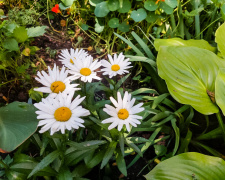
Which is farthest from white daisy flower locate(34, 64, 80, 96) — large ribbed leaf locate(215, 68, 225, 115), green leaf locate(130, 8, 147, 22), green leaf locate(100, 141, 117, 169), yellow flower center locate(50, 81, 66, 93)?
green leaf locate(130, 8, 147, 22)

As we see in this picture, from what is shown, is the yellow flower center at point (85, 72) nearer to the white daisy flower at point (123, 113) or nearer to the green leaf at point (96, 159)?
the white daisy flower at point (123, 113)

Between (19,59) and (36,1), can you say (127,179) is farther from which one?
(36,1)

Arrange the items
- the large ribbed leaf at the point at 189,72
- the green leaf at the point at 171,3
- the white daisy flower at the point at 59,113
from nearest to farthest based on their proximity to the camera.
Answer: the white daisy flower at the point at 59,113, the large ribbed leaf at the point at 189,72, the green leaf at the point at 171,3

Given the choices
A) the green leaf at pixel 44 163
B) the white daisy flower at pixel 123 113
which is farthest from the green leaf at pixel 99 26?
the green leaf at pixel 44 163

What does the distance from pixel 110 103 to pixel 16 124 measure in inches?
17.8

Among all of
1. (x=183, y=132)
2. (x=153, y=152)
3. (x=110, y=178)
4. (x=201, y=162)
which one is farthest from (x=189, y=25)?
(x=110, y=178)

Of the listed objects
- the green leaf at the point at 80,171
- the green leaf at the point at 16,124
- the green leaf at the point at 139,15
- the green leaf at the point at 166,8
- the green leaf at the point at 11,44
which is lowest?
the green leaf at the point at 80,171

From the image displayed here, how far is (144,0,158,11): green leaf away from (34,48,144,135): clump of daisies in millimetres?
714

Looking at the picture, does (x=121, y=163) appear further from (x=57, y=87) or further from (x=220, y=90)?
(x=220, y=90)

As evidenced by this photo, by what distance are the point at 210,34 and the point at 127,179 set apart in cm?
124

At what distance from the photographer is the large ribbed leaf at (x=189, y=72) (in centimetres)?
119

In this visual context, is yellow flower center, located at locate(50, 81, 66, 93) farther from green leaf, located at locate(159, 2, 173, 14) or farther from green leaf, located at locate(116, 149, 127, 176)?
green leaf, located at locate(159, 2, 173, 14)

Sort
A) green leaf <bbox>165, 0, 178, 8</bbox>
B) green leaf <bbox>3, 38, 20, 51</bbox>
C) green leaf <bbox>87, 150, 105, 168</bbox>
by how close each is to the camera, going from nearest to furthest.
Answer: green leaf <bbox>87, 150, 105, 168</bbox>
green leaf <bbox>3, 38, 20, 51</bbox>
green leaf <bbox>165, 0, 178, 8</bbox>

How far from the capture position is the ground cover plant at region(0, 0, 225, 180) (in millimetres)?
894
